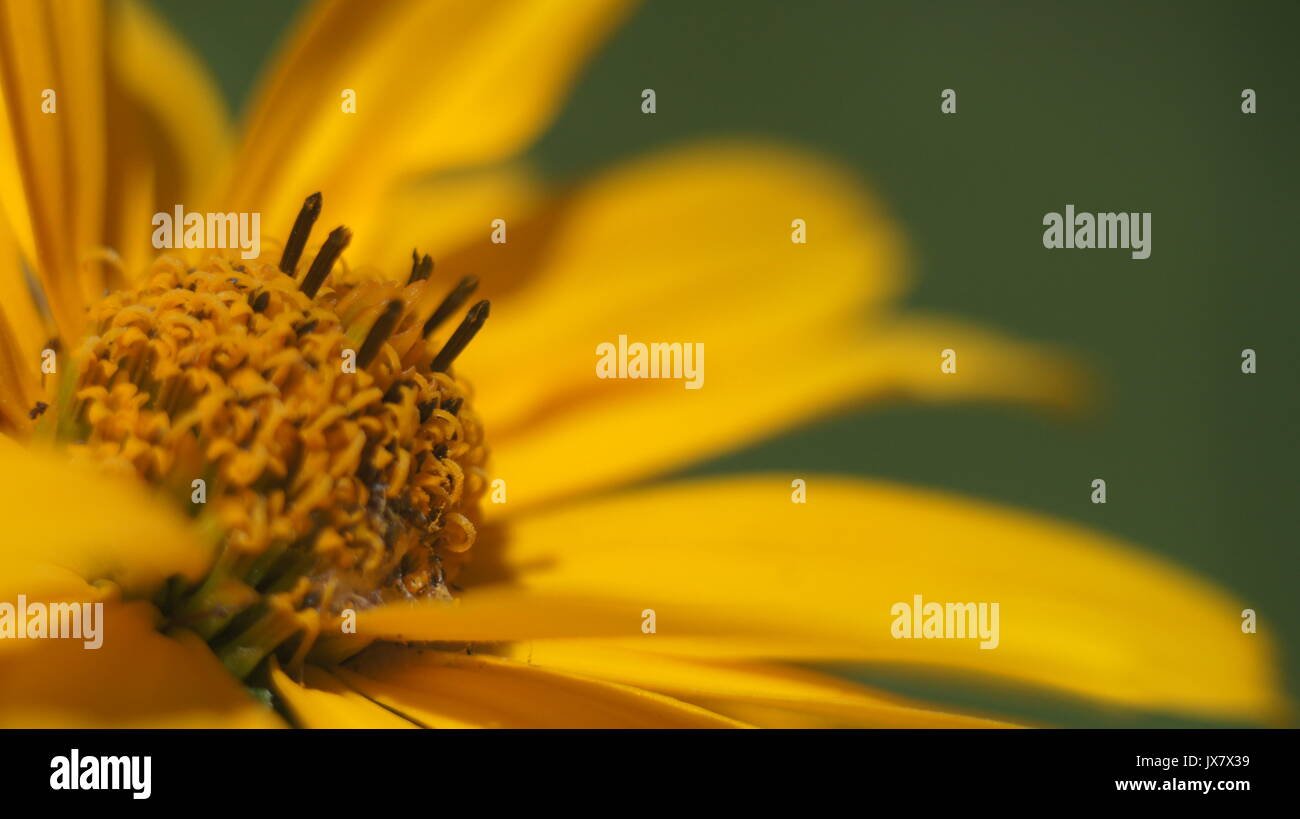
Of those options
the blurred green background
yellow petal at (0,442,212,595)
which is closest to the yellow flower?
yellow petal at (0,442,212,595)

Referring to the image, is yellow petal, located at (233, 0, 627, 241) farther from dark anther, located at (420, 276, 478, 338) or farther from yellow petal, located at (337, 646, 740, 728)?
yellow petal, located at (337, 646, 740, 728)

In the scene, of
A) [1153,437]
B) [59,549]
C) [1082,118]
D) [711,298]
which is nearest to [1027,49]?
[1082,118]

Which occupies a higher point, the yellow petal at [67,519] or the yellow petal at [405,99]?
the yellow petal at [405,99]

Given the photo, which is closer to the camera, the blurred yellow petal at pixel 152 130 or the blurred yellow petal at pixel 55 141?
the blurred yellow petal at pixel 55 141

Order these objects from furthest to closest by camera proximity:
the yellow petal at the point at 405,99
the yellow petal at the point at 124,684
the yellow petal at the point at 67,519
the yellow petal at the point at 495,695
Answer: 1. the yellow petal at the point at 405,99
2. the yellow petal at the point at 495,695
3. the yellow petal at the point at 124,684
4. the yellow petal at the point at 67,519

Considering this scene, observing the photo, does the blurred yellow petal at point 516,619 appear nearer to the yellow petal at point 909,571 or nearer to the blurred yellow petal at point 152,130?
the yellow petal at point 909,571

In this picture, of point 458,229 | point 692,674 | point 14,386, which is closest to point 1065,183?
point 458,229

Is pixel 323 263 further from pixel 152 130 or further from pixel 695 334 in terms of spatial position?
pixel 695 334

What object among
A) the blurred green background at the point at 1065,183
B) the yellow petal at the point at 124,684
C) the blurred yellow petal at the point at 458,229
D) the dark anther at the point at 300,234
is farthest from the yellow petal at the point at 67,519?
the blurred green background at the point at 1065,183
